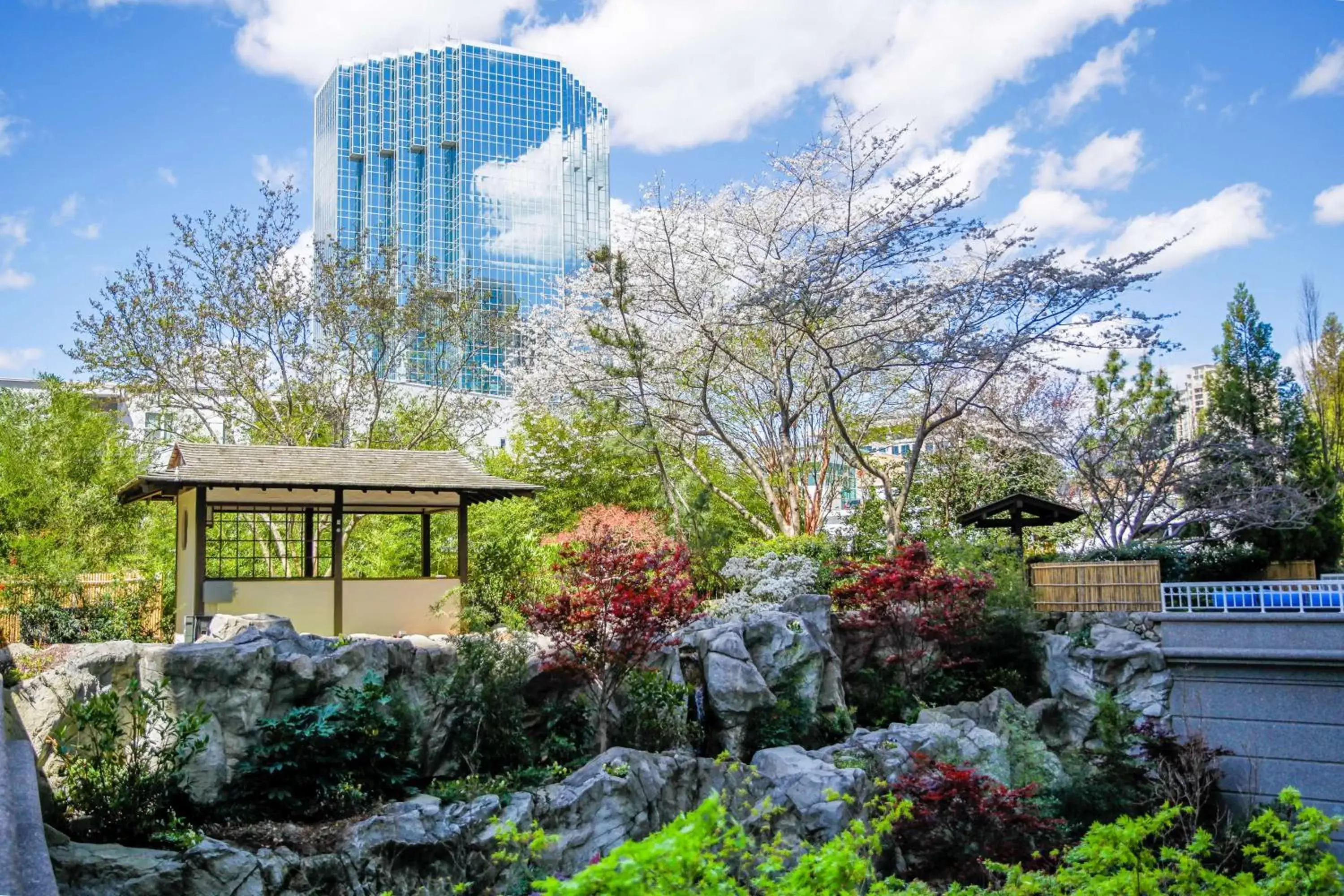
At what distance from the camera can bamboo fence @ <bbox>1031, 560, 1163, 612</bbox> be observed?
1289cm

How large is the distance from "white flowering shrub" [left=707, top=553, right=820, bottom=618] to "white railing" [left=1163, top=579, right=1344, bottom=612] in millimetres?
4740

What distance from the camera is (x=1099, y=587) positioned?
13.2 meters

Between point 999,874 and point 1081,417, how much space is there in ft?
42.9

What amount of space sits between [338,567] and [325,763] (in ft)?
13.9

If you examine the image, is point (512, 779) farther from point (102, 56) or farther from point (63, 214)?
point (63, 214)

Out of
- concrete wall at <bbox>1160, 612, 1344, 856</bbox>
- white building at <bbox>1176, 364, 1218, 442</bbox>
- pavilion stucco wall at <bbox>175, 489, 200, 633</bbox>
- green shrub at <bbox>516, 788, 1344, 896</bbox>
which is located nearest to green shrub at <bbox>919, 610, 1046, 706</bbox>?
concrete wall at <bbox>1160, 612, 1344, 856</bbox>

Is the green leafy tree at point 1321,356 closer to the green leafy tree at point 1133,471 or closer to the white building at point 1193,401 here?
the white building at point 1193,401

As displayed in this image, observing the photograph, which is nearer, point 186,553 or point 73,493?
point 186,553

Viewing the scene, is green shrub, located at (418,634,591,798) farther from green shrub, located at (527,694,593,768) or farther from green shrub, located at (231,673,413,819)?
green shrub, located at (231,673,413,819)

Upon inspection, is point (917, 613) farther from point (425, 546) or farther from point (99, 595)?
point (99, 595)

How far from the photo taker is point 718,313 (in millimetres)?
16344

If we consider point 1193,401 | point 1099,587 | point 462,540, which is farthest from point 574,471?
point 1193,401

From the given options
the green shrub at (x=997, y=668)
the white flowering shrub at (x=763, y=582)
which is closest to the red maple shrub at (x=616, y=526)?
the white flowering shrub at (x=763, y=582)

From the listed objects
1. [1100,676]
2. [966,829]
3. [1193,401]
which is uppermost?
[1193,401]
